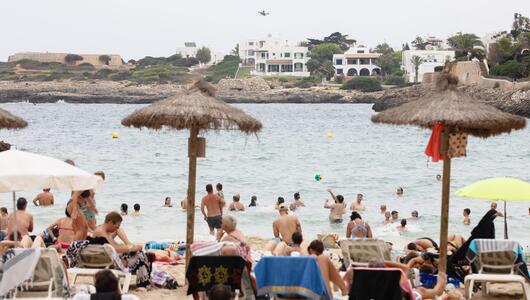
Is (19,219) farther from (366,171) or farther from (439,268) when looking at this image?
(366,171)

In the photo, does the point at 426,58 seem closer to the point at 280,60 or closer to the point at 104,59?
the point at 280,60

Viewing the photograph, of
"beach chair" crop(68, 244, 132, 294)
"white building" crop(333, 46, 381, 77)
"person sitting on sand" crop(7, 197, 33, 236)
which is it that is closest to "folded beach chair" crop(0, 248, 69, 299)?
"beach chair" crop(68, 244, 132, 294)

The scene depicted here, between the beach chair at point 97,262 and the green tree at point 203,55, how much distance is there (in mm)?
185037

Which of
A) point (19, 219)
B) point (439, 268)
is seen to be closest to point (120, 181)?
point (19, 219)

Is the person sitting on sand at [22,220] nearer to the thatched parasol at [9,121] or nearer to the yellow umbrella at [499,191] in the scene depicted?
the thatched parasol at [9,121]

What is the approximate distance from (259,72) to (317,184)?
14255 cm

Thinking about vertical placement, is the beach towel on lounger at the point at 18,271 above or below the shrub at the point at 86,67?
below

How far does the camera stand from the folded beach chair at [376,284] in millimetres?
7508

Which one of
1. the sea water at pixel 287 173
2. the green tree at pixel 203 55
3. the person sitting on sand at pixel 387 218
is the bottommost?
the sea water at pixel 287 173

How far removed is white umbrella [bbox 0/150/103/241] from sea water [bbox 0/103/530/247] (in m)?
1.96

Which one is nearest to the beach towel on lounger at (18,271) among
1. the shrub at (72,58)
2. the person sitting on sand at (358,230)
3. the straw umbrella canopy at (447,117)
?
the straw umbrella canopy at (447,117)

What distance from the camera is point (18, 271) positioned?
7.75 m

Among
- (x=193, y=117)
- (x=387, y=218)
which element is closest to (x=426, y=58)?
(x=387, y=218)

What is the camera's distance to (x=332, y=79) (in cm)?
16125
